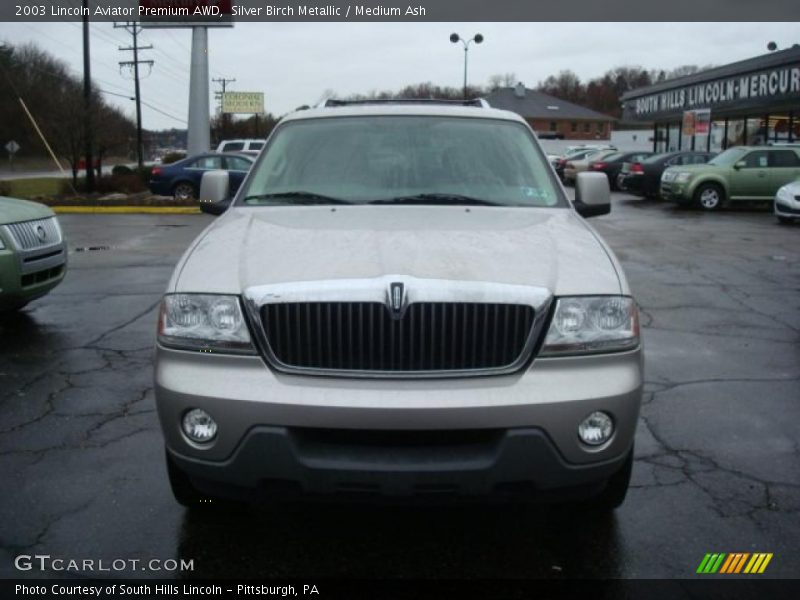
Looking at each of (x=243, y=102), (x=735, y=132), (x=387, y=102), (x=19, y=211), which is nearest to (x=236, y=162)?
(x=19, y=211)

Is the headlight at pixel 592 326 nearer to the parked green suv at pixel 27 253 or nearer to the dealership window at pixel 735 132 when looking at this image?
the parked green suv at pixel 27 253

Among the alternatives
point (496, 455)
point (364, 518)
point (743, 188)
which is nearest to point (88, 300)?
point (364, 518)

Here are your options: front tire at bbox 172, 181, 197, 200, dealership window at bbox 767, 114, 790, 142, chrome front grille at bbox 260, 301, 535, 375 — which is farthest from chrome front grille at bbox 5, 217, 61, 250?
dealership window at bbox 767, 114, 790, 142

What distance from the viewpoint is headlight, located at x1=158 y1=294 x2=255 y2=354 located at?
9.66ft

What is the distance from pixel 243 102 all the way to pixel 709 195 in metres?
53.4

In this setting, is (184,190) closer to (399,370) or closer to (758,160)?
(758,160)

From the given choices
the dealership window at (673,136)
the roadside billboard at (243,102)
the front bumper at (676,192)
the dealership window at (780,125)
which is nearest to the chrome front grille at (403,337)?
the front bumper at (676,192)

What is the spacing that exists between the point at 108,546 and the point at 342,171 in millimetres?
2131

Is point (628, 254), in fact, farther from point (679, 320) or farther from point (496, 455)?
point (496, 455)

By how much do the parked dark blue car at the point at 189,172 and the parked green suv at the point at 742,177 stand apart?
1152 centimetres

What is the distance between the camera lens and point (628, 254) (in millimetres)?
12547

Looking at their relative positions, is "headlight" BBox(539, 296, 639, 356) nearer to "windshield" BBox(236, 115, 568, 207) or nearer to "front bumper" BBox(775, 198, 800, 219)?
"windshield" BBox(236, 115, 568, 207)

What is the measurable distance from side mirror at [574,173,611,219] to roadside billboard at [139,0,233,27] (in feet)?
78.9

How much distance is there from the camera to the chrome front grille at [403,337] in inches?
113
